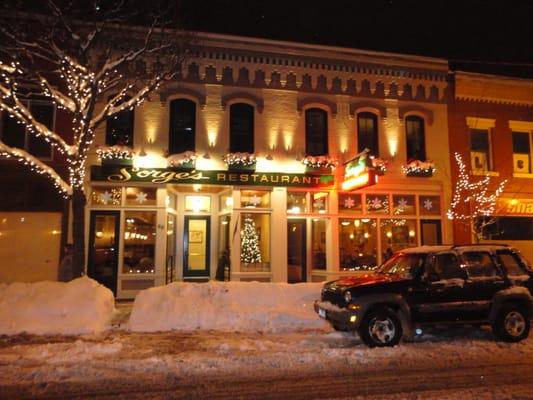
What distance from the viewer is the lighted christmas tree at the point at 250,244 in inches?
612

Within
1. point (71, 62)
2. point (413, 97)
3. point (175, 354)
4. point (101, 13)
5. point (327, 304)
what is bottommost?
point (175, 354)

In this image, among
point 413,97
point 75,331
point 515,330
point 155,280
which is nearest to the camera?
point 515,330

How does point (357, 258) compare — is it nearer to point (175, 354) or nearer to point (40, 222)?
point (175, 354)

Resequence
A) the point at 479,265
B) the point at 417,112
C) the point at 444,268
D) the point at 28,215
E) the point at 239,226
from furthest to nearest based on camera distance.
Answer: the point at 417,112, the point at 239,226, the point at 28,215, the point at 479,265, the point at 444,268

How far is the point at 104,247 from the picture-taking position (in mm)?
14656

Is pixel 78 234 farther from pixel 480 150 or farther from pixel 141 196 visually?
pixel 480 150

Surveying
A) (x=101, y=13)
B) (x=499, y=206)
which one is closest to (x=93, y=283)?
(x=101, y=13)

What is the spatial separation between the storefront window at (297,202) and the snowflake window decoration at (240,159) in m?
Answer: 1.86

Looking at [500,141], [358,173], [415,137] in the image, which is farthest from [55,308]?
[500,141]

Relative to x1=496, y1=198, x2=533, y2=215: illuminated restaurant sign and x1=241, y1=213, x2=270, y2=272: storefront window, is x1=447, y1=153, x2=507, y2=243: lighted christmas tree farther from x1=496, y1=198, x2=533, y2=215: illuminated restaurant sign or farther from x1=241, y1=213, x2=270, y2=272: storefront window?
x1=241, y1=213, x2=270, y2=272: storefront window

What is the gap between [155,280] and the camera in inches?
574

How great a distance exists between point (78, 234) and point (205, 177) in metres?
4.55

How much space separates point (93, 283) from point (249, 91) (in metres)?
8.25

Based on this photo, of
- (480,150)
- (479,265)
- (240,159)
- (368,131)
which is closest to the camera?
(479,265)
